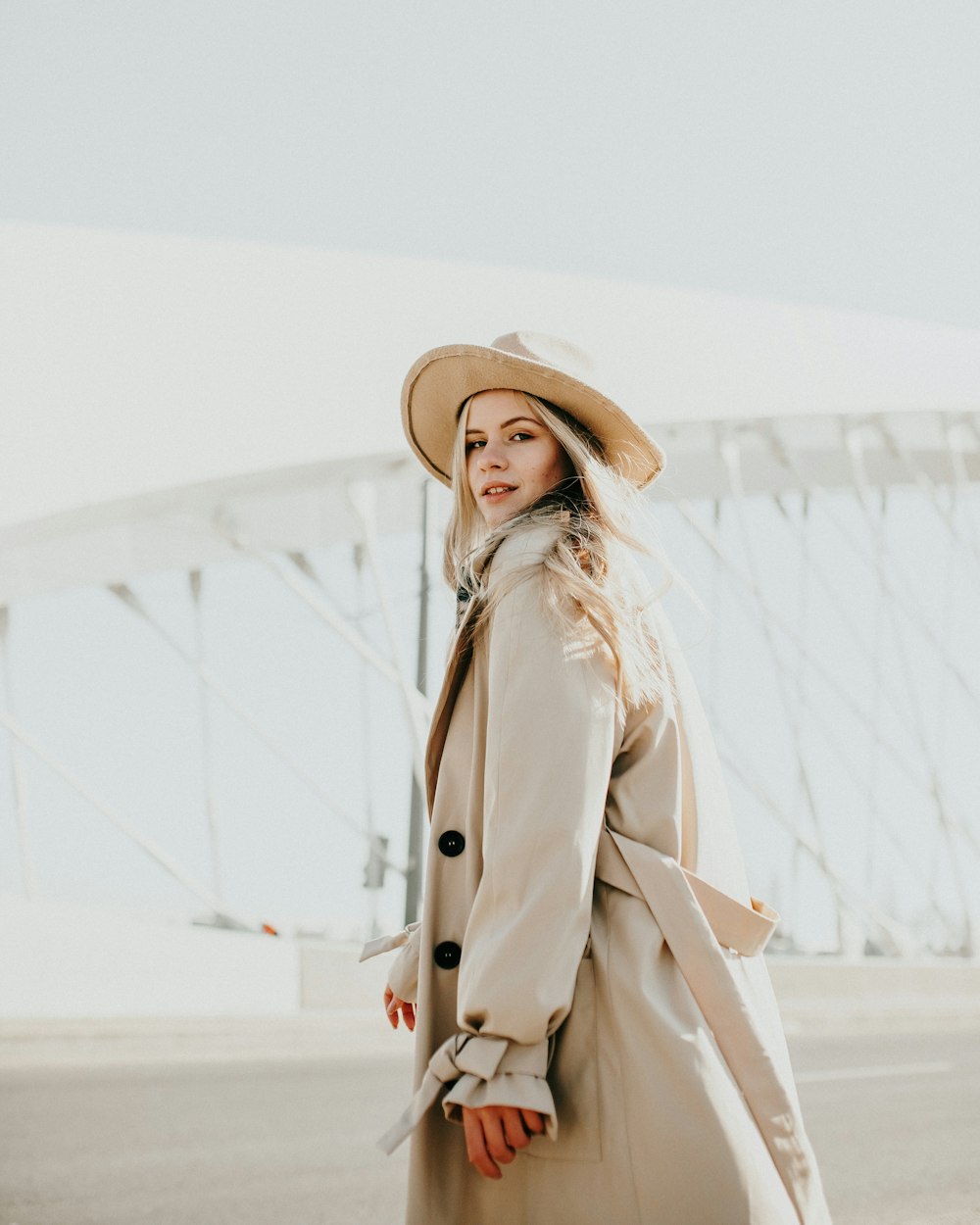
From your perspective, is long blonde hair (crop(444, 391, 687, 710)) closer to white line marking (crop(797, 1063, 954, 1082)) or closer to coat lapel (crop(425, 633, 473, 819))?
coat lapel (crop(425, 633, 473, 819))

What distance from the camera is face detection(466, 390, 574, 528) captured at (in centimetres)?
223

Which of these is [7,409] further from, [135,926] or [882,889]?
[882,889]

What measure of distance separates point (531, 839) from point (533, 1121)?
0.34 meters

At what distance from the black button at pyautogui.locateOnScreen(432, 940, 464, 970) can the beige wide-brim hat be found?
838 mm

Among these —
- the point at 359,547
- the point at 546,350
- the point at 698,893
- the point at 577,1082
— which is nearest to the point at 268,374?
the point at 359,547

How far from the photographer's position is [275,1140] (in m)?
5.35

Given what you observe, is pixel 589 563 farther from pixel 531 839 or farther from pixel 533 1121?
pixel 533 1121

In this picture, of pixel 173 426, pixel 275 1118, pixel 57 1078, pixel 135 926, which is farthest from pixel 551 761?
pixel 173 426

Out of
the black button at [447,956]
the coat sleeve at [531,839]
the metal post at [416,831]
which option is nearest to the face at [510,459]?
the coat sleeve at [531,839]

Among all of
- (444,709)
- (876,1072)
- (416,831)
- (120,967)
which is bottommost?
(876,1072)

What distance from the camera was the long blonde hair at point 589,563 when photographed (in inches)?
77.0

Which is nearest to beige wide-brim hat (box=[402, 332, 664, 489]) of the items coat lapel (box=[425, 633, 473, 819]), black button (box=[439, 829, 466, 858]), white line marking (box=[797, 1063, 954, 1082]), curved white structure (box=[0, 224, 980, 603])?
coat lapel (box=[425, 633, 473, 819])

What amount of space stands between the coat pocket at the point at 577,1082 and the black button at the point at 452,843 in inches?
9.5

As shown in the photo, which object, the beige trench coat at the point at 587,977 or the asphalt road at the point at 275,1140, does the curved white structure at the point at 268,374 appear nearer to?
the asphalt road at the point at 275,1140
